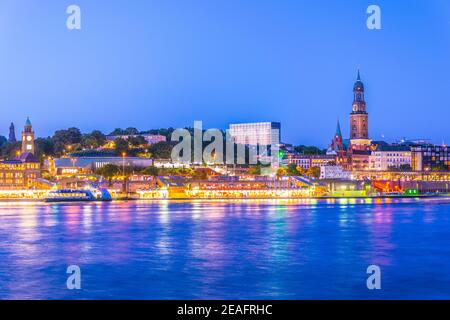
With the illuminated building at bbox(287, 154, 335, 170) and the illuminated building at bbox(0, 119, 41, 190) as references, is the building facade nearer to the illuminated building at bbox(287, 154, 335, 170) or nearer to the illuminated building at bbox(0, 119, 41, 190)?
the illuminated building at bbox(287, 154, 335, 170)

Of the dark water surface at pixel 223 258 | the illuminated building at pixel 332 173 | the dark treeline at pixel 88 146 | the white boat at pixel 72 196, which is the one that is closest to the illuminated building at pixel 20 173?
the white boat at pixel 72 196

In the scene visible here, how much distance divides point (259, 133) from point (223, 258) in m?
105

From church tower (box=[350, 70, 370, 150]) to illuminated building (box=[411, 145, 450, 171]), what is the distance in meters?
8.66

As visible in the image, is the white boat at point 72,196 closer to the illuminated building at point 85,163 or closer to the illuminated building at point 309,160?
the illuminated building at point 85,163

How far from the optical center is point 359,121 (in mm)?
103188

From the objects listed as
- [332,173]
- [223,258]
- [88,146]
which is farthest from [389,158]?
[223,258]

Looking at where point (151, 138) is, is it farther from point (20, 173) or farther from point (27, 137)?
point (20, 173)

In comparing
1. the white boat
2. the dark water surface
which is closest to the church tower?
the white boat
